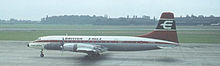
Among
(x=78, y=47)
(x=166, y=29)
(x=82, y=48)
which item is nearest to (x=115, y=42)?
(x=82, y=48)

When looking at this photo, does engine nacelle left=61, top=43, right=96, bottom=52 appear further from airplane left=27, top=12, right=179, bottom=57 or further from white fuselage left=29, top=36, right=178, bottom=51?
white fuselage left=29, top=36, right=178, bottom=51

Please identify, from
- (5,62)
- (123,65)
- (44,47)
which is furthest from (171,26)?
(5,62)

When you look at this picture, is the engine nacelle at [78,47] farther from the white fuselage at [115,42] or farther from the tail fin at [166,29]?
the tail fin at [166,29]

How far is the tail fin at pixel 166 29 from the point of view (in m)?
31.0

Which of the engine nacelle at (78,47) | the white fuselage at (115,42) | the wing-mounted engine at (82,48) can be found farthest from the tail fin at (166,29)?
the engine nacelle at (78,47)

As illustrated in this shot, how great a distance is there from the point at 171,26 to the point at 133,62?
21.3ft

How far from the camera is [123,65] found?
87.5 feet

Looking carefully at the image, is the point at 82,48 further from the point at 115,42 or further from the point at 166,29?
the point at 166,29

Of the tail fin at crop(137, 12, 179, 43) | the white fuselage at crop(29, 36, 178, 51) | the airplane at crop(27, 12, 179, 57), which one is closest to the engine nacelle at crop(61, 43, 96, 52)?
the airplane at crop(27, 12, 179, 57)

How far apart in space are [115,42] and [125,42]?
1.18 metres

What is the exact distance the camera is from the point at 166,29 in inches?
1225

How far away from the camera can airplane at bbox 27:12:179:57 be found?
3053cm

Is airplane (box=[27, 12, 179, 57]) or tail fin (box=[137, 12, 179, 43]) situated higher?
tail fin (box=[137, 12, 179, 43])

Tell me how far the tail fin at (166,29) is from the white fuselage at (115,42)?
1.89 feet
